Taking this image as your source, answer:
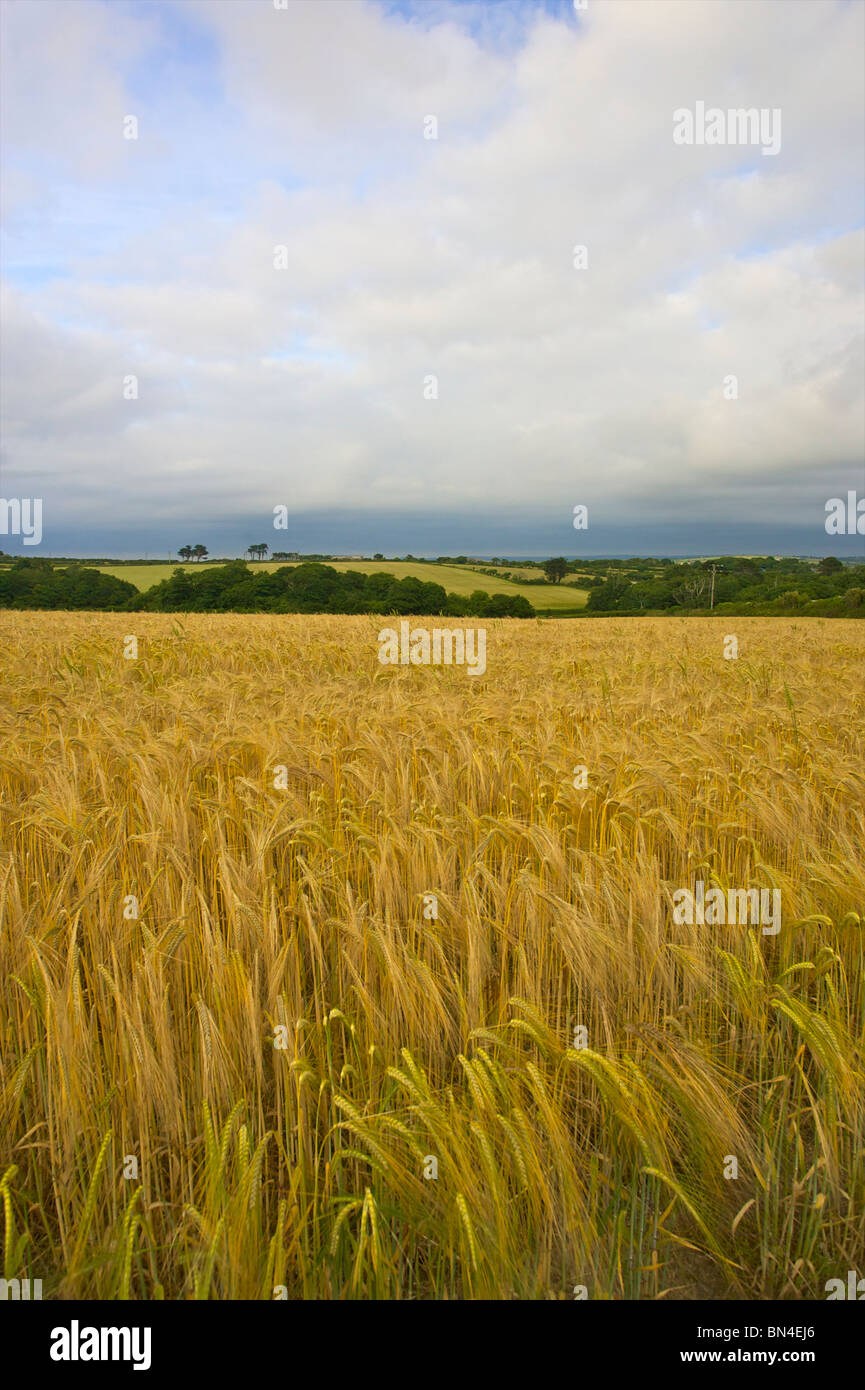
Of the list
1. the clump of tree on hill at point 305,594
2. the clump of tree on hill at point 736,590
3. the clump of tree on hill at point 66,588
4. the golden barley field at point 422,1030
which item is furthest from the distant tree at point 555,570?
the golden barley field at point 422,1030

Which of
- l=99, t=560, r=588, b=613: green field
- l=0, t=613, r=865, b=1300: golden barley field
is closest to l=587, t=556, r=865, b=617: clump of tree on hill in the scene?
l=99, t=560, r=588, b=613: green field

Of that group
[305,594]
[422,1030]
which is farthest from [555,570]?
[422,1030]

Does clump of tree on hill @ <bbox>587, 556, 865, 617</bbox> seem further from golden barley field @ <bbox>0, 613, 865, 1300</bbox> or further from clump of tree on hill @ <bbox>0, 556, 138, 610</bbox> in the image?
golden barley field @ <bbox>0, 613, 865, 1300</bbox>

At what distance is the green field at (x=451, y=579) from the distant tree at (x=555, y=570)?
7844 millimetres

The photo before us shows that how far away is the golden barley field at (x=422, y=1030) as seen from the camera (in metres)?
1.29

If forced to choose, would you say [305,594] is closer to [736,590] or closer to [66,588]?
[66,588]

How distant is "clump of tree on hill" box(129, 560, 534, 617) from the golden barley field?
153 ft

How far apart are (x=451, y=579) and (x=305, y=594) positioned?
64.5ft

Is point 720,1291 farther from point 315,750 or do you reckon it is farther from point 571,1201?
point 315,750

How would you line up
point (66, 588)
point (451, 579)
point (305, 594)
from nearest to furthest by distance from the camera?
point (66, 588), point (305, 594), point (451, 579)

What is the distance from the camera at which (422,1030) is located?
1771mm

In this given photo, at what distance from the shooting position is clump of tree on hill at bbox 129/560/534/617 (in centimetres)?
5191

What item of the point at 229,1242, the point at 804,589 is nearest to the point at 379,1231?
the point at 229,1242
